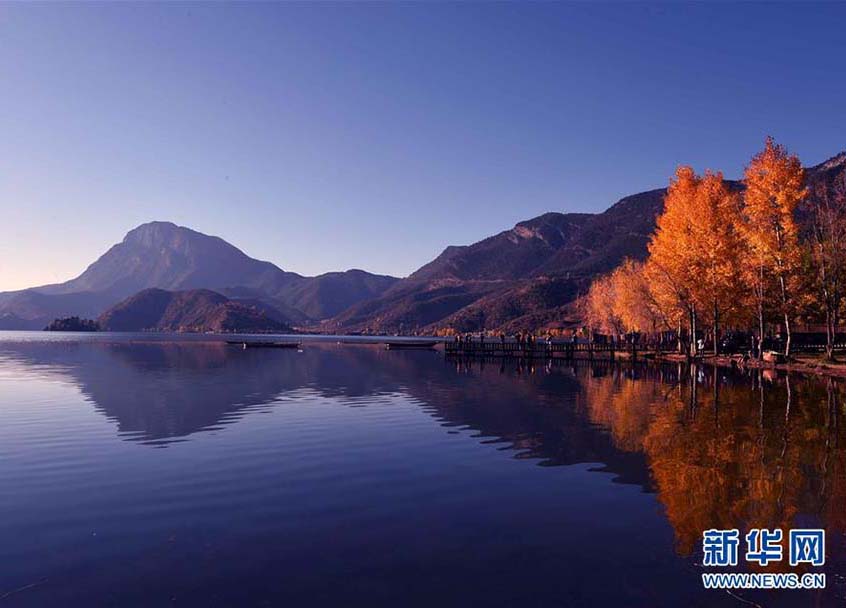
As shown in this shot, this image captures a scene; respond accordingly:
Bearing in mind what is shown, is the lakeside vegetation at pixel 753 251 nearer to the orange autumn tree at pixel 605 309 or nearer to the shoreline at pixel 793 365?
the shoreline at pixel 793 365

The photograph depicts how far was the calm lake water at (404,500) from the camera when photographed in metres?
8.68

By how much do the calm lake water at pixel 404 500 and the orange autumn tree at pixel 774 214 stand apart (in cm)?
2427

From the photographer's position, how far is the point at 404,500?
43.6 ft

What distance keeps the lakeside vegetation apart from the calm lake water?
25598mm

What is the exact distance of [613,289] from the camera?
97.4 meters

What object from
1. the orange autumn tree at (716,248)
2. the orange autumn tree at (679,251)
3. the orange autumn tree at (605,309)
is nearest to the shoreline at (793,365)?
the orange autumn tree at (716,248)

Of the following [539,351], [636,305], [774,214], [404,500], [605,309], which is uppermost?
[774,214]

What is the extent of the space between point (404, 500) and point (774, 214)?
165 feet

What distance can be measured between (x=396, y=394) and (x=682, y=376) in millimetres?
25296

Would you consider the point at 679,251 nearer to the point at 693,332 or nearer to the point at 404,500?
the point at 693,332

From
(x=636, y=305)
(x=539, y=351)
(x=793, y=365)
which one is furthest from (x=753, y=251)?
(x=539, y=351)

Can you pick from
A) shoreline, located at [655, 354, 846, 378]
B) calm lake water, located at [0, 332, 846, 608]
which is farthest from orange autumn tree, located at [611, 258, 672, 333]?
calm lake water, located at [0, 332, 846, 608]

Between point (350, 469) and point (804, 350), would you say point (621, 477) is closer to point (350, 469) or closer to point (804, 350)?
point (350, 469)

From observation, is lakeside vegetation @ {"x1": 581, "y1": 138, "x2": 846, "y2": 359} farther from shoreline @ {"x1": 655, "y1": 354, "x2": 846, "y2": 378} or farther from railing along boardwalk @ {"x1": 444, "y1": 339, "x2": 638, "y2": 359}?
railing along boardwalk @ {"x1": 444, "y1": 339, "x2": 638, "y2": 359}
